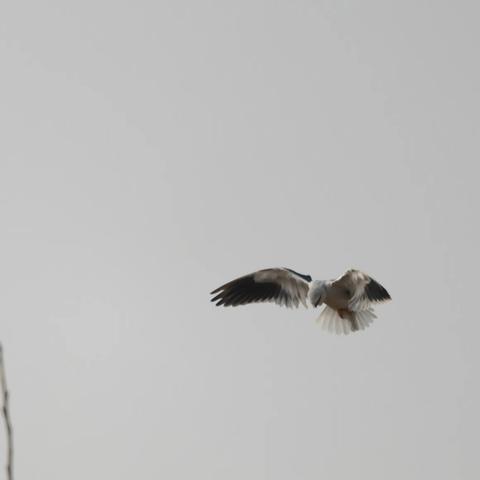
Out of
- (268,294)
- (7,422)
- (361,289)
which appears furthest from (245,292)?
(7,422)

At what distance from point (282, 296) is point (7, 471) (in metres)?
18.9

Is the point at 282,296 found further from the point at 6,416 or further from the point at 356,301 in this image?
the point at 6,416

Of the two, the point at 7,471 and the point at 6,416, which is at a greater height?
the point at 6,416

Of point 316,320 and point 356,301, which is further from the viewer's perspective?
point 316,320

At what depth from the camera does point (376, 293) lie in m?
20.5

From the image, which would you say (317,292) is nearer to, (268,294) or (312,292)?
(312,292)

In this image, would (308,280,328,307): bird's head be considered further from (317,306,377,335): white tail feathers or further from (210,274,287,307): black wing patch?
(317,306,377,335): white tail feathers

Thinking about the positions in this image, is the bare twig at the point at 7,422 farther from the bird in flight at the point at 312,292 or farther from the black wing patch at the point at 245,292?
the black wing patch at the point at 245,292

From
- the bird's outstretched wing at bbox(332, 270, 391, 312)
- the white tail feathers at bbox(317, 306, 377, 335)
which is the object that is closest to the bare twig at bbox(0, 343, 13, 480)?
the bird's outstretched wing at bbox(332, 270, 391, 312)

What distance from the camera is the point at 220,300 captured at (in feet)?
70.6

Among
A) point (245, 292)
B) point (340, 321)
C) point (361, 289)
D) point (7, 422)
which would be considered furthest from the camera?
point (340, 321)

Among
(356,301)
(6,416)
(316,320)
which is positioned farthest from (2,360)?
(316,320)

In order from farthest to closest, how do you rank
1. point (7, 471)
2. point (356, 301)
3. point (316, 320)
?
point (316, 320) → point (356, 301) → point (7, 471)

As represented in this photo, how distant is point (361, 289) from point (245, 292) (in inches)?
115
